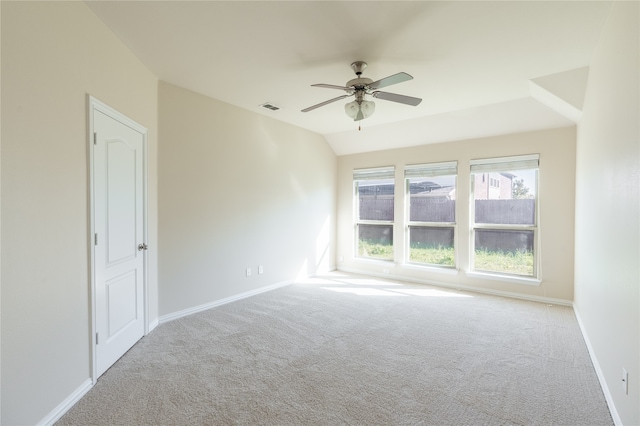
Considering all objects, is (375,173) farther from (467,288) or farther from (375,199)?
(467,288)

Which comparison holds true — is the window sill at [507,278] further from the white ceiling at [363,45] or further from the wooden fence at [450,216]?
the white ceiling at [363,45]

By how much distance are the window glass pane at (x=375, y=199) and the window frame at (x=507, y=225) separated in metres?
1.43

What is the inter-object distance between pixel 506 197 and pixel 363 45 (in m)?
3.41

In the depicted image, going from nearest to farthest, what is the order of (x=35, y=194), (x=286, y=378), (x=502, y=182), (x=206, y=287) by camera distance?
(x=35, y=194), (x=286, y=378), (x=206, y=287), (x=502, y=182)

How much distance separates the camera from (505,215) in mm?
4512

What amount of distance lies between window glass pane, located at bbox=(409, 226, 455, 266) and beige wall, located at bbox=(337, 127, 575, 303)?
17 centimetres

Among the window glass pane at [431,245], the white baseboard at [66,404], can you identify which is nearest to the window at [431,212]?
the window glass pane at [431,245]

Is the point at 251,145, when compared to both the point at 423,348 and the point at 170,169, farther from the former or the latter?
the point at 423,348

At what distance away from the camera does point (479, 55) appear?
2713 mm

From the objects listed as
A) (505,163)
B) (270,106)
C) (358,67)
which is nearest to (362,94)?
(358,67)

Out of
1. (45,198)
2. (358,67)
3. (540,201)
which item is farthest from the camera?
(540,201)

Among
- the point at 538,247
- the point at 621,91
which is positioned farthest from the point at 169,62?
the point at 538,247

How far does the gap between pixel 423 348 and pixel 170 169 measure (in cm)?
337

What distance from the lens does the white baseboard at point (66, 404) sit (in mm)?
1781
